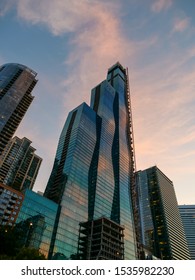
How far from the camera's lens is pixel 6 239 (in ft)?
190

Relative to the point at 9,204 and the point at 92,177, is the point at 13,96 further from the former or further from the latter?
the point at 9,204

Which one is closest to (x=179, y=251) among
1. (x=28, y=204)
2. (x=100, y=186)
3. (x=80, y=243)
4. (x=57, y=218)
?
(x=100, y=186)

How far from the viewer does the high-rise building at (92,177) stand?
104m

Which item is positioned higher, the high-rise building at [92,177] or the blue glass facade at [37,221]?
the high-rise building at [92,177]

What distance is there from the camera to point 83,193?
384ft

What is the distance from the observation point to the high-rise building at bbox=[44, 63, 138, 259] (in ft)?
341

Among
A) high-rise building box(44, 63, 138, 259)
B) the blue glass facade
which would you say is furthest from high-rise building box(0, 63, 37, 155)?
the blue glass facade

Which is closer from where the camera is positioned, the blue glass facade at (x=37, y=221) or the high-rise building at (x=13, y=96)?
the blue glass facade at (x=37, y=221)

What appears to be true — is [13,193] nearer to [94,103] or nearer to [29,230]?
[29,230]

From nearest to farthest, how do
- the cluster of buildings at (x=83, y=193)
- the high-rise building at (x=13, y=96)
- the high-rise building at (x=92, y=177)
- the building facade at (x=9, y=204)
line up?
1. the cluster of buildings at (x=83, y=193)
2. the building facade at (x=9, y=204)
3. the high-rise building at (x=92, y=177)
4. the high-rise building at (x=13, y=96)

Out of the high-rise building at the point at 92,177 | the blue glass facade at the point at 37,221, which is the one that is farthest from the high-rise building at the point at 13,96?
the blue glass facade at the point at 37,221

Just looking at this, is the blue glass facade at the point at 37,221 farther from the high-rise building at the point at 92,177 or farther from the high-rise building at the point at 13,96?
the high-rise building at the point at 13,96

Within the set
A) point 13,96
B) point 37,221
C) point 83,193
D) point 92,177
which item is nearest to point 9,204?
point 37,221

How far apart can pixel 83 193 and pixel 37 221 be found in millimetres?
32161
